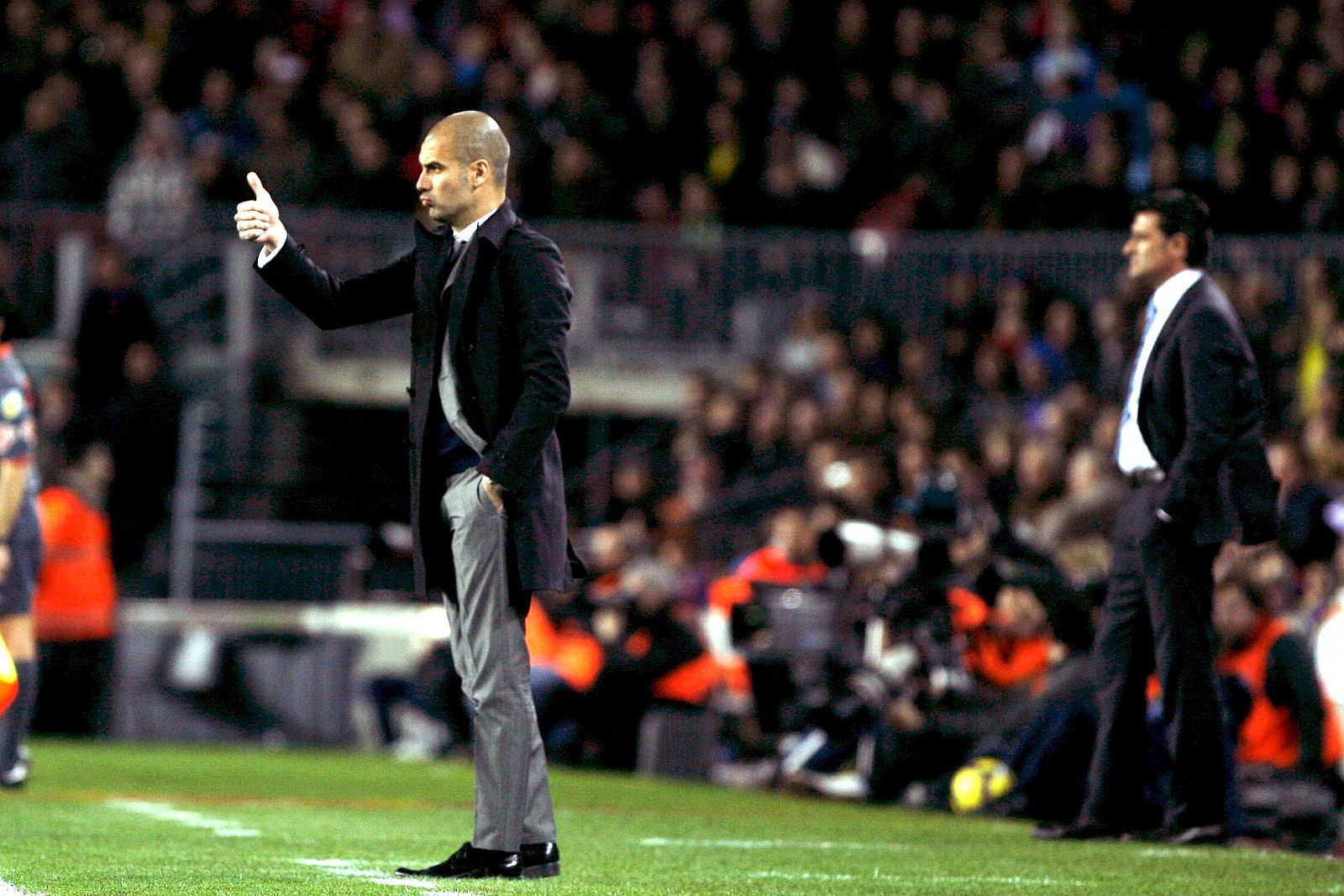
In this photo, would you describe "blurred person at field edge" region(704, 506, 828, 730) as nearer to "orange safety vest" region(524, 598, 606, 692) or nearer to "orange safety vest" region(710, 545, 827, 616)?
"orange safety vest" region(710, 545, 827, 616)

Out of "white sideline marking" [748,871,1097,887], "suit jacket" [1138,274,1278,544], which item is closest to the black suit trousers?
"suit jacket" [1138,274,1278,544]

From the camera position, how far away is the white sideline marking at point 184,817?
8336 mm

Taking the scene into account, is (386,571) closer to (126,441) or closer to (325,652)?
(325,652)

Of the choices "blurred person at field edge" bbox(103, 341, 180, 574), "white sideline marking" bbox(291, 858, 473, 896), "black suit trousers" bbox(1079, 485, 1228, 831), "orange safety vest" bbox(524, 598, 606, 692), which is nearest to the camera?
"white sideline marking" bbox(291, 858, 473, 896)

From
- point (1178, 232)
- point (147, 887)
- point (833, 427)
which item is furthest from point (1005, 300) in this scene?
point (147, 887)

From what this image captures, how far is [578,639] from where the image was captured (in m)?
15.4

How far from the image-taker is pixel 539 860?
6652 millimetres

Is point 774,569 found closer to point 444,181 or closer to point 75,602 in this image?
point 75,602

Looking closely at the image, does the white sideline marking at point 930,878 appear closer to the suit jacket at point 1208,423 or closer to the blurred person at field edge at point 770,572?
the suit jacket at point 1208,423

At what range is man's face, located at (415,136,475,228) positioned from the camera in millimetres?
6570

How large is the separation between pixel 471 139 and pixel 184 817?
362 cm

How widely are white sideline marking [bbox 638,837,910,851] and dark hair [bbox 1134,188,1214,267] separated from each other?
2.35 metres

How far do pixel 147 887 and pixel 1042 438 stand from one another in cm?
1022

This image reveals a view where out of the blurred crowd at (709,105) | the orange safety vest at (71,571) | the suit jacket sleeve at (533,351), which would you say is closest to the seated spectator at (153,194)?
the blurred crowd at (709,105)
